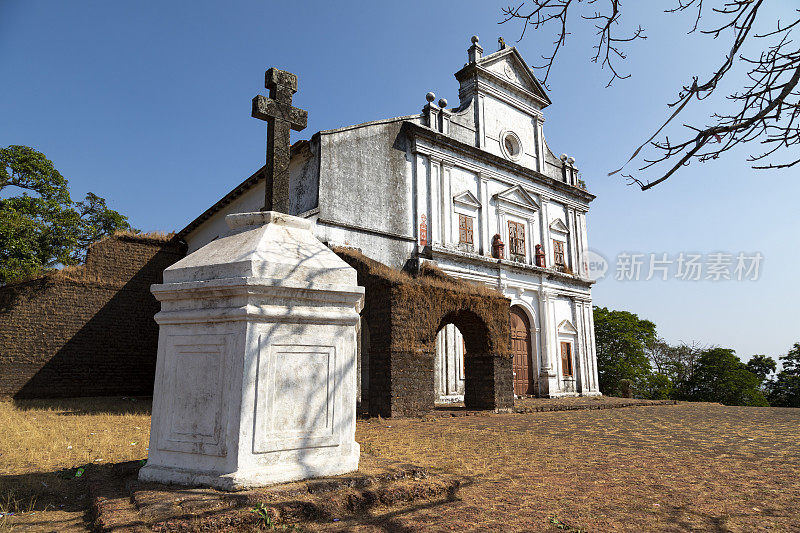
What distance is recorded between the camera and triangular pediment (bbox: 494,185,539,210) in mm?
17234

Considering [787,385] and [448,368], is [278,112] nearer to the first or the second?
[448,368]

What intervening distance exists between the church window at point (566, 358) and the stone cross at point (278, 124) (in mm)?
16118

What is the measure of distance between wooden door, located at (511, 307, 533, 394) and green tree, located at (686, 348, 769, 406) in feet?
44.8

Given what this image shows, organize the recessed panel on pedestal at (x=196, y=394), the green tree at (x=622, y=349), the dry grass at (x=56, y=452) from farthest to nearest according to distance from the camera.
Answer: the green tree at (x=622, y=349) → the dry grass at (x=56, y=452) → the recessed panel on pedestal at (x=196, y=394)

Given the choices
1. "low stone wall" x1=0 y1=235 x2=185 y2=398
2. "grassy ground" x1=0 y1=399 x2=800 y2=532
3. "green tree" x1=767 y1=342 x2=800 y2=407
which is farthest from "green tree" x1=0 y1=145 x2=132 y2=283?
"green tree" x1=767 y1=342 x2=800 y2=407

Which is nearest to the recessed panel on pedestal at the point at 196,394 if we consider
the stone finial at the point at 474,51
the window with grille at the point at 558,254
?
the stone finial at the point at 474,51

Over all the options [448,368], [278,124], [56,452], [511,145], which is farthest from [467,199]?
[56,452]

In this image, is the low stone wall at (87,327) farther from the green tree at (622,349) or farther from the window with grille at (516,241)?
the green tree at (622,349)

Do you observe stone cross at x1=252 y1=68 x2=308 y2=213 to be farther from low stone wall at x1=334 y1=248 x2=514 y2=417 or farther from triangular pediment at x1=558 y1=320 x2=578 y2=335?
triangular pediment at x1=558 y1=320 x2=578 y2=335

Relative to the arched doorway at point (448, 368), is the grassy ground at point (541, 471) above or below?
below

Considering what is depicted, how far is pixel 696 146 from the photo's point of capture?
7.47 ft

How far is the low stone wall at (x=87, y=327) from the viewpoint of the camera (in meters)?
12.6

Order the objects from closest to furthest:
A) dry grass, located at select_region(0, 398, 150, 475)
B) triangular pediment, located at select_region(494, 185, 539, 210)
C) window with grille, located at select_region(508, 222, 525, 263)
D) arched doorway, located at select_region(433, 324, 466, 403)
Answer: dry grass, located at select_region(0, 398, 150, 475)
arched doorway, located at select_region(433, 324, 466, 403)
triangular pediment, located at select_region(494, 185, 539, 210)
window with grille, located at select_region(508, 222, 525, 263)

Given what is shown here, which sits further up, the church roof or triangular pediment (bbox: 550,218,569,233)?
the church roof
